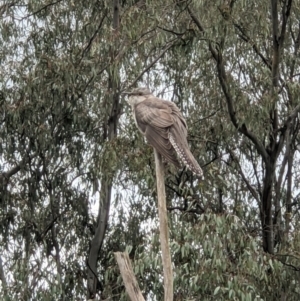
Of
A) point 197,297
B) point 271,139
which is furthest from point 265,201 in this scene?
point 197,297

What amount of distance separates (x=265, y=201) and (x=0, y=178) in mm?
2533

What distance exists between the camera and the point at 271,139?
833 centimetres

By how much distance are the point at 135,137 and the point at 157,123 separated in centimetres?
200

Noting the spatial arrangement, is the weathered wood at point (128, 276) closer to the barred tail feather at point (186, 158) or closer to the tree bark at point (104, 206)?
the barred tail feather at point (186, 158)

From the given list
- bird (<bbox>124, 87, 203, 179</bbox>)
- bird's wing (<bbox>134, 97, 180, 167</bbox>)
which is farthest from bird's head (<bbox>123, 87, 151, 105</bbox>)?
bird's wing (<bbox>134, 97, 180, 167</bbox>)

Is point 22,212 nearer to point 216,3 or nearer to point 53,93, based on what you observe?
point 53,93

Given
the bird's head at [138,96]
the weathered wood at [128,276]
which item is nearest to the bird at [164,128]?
the bird's head at [138,96]

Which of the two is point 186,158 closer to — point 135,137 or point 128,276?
point 128,276

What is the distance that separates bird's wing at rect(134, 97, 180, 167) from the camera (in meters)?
5.11

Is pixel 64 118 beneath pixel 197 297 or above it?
above

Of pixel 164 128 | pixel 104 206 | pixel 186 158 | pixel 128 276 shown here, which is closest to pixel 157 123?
pixel 164 128

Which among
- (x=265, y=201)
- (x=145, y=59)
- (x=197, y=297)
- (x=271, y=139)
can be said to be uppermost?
(x=145, y=59)

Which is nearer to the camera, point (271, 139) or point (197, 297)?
point (197, 297)

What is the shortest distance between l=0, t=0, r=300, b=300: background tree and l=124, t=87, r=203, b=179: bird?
3.49 feet
